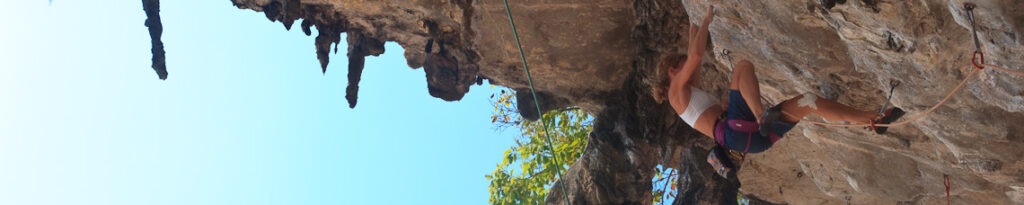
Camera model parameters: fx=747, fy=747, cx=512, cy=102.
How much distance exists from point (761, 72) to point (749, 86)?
5.32ft

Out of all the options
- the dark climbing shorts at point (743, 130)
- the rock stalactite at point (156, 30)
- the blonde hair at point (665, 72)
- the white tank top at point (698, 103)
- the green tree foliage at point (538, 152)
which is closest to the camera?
the dark climbing shorts at point (743, 130)

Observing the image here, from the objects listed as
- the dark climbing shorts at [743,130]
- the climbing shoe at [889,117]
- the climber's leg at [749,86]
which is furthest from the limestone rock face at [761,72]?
the dark climbing shorts at [743,130]

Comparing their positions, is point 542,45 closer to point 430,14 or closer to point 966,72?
point 430,14

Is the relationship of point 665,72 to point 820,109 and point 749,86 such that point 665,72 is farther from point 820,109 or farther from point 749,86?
point 820,109

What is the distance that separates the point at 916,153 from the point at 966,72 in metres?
2.32

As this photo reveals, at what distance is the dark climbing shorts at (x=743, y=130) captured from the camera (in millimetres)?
4012

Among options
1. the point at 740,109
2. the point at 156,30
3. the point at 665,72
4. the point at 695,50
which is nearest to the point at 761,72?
the point at 665,72

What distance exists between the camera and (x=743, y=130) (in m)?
4.04

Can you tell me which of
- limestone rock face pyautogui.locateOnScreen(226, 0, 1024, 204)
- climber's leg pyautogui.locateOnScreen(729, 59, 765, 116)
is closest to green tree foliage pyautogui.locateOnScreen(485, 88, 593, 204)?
limestone rock face pyautogui.locateOnScreen(226, 0, 1024, 204)

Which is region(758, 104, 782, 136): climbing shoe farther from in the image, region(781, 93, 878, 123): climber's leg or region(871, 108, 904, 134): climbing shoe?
region(871, 108, 904, 134): climbing shoe

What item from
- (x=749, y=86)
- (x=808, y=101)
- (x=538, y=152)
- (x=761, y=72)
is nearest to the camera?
(x=808, y=101)

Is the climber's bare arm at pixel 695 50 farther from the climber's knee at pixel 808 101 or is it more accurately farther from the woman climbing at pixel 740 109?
the climber's knee at pixel 808 101

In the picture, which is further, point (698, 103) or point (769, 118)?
point (698, 103)

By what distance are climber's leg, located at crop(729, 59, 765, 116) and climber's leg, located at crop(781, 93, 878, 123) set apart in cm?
13
